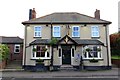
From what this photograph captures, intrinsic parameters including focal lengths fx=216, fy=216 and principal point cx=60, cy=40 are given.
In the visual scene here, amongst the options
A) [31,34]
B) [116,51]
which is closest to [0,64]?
[31,34]

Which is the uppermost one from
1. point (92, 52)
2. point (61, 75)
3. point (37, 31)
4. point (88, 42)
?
point (37, 31)

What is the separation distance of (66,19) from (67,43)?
158 inches

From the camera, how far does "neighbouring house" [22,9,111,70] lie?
27.7 m

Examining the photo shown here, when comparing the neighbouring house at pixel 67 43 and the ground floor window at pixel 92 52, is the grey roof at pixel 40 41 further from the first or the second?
the ground floor window at pixel 92 52

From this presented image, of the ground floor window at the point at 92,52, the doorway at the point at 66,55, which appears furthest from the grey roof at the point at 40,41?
the ground floor window at the point at 92,52

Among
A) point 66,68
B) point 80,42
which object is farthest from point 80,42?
point 66,68

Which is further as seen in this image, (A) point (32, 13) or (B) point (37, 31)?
(A) point (32, 13)

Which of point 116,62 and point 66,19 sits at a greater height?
point 66,19

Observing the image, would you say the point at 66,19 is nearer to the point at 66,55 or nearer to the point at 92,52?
the point at 66,55

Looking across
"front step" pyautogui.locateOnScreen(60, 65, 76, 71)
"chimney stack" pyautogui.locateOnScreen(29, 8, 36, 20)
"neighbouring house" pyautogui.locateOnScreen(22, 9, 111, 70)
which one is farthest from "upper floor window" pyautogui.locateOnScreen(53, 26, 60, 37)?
"chimney stack" pyautogui.locateOnScreen(29, 8, 36, 20)

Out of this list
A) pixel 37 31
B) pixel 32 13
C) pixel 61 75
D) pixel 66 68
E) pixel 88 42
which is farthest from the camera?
pixel 32 13

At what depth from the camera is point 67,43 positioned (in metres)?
27.6

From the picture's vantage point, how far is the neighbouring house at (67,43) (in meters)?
27.7

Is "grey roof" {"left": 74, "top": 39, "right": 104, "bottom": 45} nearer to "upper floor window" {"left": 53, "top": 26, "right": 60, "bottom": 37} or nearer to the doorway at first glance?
the doorway
